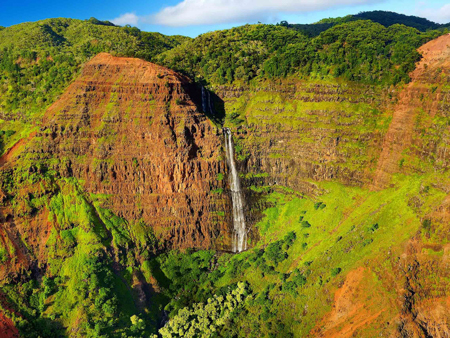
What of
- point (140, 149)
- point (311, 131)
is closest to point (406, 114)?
point (311, 131)

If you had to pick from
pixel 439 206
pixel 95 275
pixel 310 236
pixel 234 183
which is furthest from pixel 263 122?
pixel 95 275

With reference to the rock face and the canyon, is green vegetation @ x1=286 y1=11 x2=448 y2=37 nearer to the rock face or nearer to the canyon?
the canyon

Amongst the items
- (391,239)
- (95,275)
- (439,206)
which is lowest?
(95,275)

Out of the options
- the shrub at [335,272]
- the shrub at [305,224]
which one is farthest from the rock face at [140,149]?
the shrub at [335,272]

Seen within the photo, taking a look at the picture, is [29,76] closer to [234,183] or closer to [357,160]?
[234,183]

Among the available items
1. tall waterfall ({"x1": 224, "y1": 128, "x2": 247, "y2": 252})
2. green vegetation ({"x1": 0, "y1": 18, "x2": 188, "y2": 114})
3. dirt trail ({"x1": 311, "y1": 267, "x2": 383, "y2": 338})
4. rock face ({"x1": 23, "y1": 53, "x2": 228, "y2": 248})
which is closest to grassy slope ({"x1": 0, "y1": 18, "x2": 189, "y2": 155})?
green vegetation ({"x1": 0, "y1": 18, "x2": 188, "y2": 114})

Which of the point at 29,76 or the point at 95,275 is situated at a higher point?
the point at 29,76
